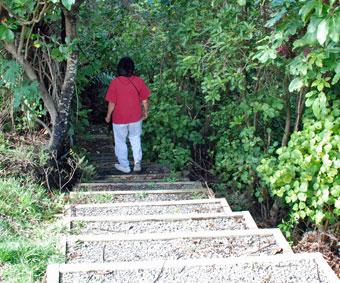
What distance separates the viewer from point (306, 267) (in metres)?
2.81

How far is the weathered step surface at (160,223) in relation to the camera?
370cm

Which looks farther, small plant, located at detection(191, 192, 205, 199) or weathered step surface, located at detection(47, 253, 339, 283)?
small plant, located at detection(191, 192, 205, 199)

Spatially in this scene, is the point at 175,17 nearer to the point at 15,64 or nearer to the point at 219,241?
the point at 15,64

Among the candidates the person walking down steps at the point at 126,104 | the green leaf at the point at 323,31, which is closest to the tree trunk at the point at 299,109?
the green leaf at the point at 323,31

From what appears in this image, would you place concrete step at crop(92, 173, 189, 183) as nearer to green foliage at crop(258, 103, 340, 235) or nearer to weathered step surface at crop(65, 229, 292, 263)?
green foliage at crop(258, 103, 340, 235)

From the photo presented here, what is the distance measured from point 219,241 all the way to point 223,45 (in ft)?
7.30

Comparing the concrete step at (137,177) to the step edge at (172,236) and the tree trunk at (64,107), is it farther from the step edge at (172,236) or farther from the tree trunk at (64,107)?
the step edge at (172,236)

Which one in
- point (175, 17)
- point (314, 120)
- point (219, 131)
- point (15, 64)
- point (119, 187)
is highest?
point (175, 17)

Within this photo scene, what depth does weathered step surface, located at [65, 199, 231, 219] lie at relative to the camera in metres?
4.18

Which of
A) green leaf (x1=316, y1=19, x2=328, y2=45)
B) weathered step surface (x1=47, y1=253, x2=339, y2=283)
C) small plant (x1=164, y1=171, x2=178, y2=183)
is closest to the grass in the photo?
weathered step surface (x1=47, y1=253, x2=339, y2=283)

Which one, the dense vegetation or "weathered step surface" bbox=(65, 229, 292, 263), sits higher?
the dense vegetation

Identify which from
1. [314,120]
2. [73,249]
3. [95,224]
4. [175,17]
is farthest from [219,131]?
[73,249]

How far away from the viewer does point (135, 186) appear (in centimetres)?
527

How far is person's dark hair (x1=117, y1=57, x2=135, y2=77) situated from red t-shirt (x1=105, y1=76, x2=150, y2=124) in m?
0.06
